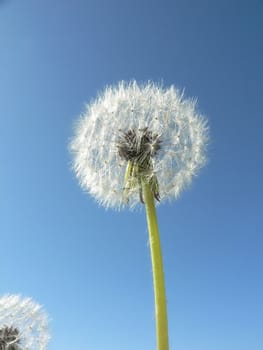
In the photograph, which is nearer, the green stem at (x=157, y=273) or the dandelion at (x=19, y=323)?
the green stem at (x=157, y=273)

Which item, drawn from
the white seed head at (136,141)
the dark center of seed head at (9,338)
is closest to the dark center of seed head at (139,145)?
the white seed head at (136,141)

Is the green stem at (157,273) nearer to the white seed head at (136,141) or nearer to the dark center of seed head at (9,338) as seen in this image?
the white seed head at (136,141)

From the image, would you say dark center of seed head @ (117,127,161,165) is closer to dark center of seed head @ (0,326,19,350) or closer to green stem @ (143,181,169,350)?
green stem @ (143,181,169,350)

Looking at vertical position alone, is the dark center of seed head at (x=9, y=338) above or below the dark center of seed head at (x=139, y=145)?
below

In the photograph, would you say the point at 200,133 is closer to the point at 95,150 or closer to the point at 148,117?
the point at 148,117

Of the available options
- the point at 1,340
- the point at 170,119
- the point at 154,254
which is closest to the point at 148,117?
the point at 170,119

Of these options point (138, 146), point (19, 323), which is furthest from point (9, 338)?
point (138, 146)

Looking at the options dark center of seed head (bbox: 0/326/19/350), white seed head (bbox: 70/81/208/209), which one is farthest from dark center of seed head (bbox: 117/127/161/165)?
dark center of seed head (bbox: 0/326/19/350)
